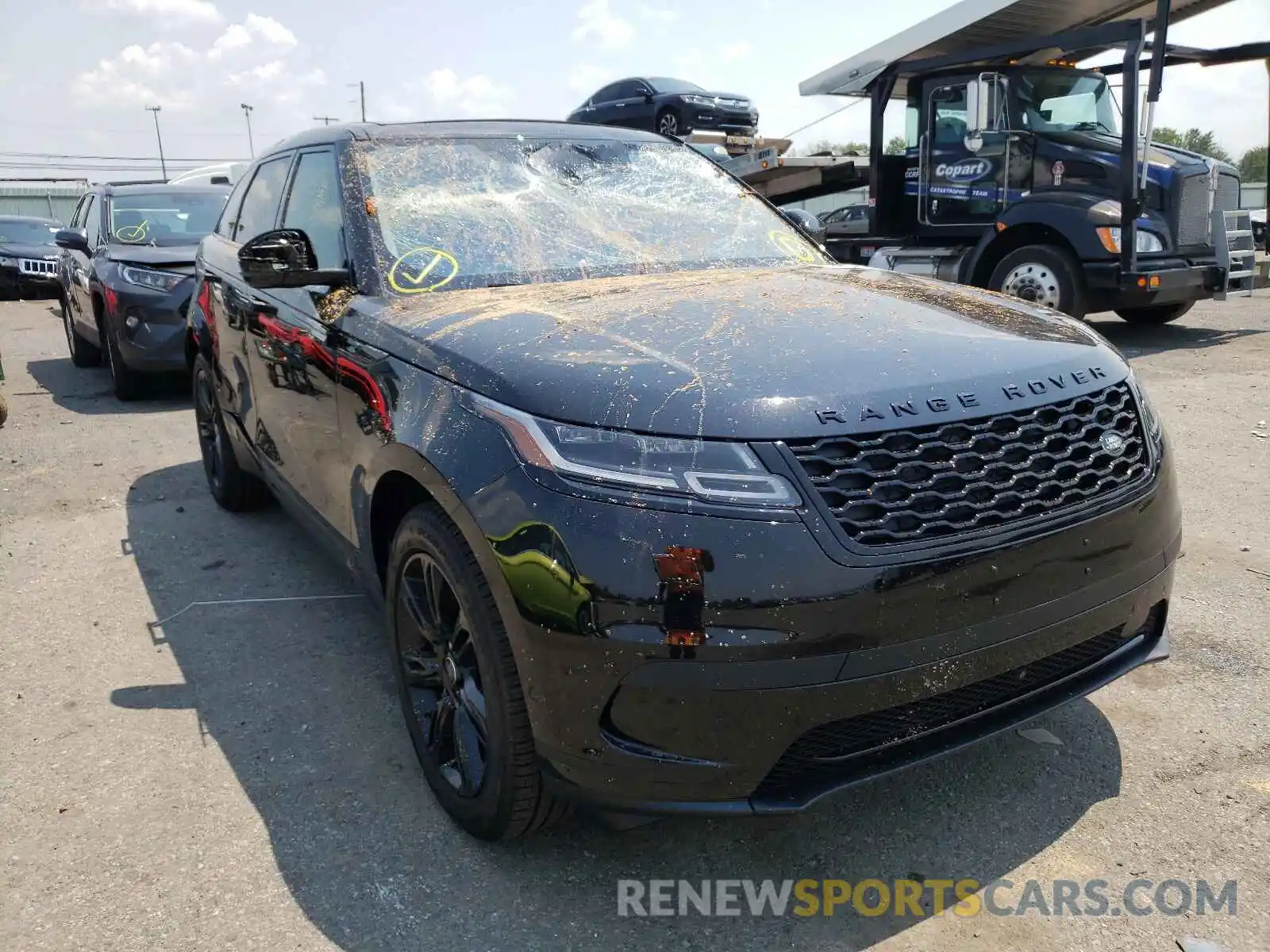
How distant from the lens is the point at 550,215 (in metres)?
3.49

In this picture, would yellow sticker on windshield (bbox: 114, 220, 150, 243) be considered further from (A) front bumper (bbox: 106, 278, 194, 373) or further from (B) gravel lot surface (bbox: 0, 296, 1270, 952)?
(B) gravel lot surface (bbox: 0, 296, 1270, 952)

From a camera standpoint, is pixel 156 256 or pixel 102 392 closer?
pixel 156 256

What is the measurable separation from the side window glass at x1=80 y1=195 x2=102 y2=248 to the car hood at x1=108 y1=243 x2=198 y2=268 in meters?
0.50

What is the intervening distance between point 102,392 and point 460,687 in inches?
306

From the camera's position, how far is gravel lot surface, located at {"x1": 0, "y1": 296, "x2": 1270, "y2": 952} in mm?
2283

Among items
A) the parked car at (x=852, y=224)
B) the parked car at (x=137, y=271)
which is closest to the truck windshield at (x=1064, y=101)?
the parked car at (x=852, y=224)

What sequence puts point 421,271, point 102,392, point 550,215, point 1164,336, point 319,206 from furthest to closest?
point 1164,336
point 102,392
point 319,206
point 550,215
point 421,271

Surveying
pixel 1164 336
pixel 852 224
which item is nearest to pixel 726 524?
pixel 1164 336

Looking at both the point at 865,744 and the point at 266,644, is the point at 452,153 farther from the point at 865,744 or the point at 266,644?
the point at 865,744

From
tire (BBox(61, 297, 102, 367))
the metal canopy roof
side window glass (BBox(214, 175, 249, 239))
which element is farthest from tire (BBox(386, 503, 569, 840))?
the metal canopy roof

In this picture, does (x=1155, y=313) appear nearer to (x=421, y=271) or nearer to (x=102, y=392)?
(x=421, y=271)

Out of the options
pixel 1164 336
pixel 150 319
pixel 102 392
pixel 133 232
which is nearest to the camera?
pixel 150 319

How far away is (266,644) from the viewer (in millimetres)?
3803

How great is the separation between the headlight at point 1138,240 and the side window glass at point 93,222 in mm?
8634
